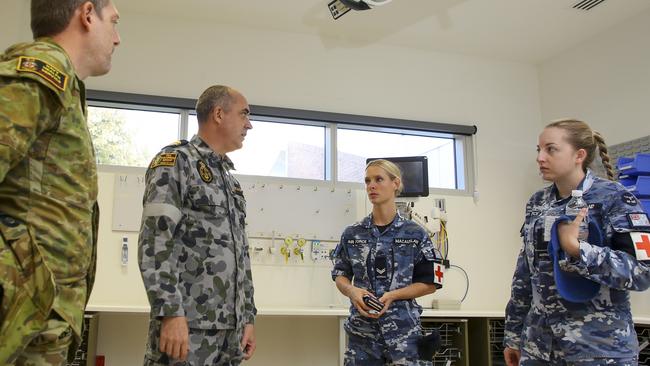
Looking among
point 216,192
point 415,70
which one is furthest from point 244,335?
point 415,70

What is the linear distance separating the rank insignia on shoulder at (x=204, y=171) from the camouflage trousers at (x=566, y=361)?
1227 mm

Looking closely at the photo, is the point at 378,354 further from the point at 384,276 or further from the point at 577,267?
the point at 577,267

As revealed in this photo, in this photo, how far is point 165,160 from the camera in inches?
69.6

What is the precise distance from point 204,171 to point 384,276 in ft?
3.18

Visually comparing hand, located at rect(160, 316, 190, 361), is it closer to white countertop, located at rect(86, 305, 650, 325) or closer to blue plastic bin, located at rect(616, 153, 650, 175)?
white countertop, located at rect(86, 305, 650, 325)

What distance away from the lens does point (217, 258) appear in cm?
178

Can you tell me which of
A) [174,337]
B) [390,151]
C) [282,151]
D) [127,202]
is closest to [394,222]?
[174,337]

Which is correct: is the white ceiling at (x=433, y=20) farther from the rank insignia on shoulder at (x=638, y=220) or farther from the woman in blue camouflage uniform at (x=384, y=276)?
the rank insignia on shoulder at (x=638, y=220)

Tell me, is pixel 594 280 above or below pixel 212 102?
below

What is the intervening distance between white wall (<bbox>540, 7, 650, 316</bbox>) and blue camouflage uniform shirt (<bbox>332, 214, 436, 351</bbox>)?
8.77ft

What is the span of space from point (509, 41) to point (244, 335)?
13.4ft

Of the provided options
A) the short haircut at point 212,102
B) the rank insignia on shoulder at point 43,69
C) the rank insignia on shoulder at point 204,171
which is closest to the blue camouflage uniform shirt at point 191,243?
the rank insignia on shoulder at point 204,171

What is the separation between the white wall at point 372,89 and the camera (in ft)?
14.2

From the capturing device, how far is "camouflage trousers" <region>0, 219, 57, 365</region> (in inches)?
36.8
